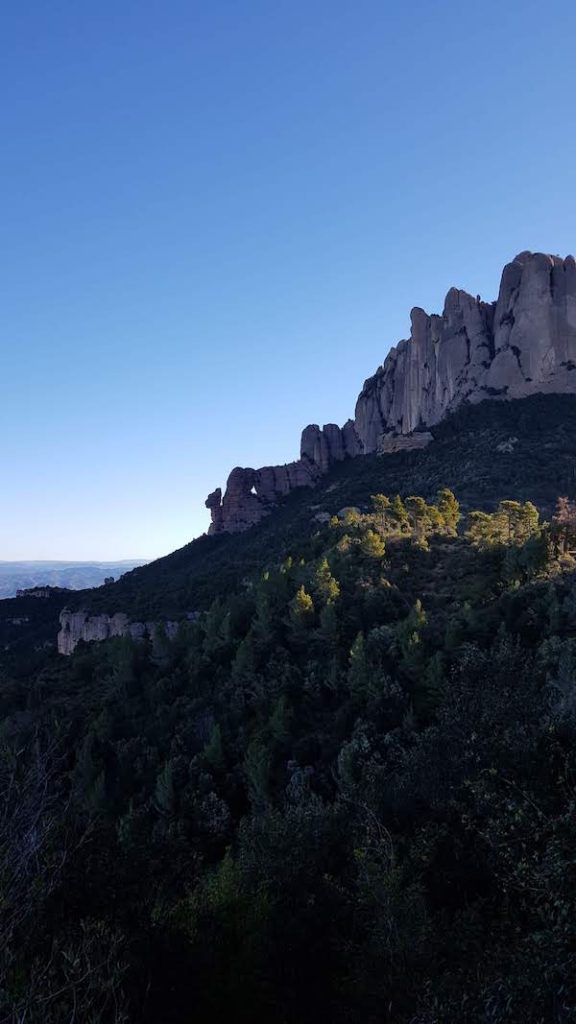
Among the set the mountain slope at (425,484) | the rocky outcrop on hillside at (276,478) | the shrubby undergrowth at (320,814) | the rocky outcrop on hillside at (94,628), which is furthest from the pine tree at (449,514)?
the rocky outcrop on hillside at (276,478)

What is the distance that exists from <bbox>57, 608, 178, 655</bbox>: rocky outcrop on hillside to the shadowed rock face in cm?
4109

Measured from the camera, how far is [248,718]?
28.7 metres

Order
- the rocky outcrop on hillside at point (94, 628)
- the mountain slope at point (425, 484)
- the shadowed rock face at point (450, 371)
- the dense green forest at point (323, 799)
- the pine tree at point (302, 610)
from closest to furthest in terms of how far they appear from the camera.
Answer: the dense green forest at point (323, 799) → the pine tree at point (302, 610) → the rocky outcrop on hillside at point (94, 628) → the mountain slope at point (425, 484) → the shadowed rock face at point (450, 371)

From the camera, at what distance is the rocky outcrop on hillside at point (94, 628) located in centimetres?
5144

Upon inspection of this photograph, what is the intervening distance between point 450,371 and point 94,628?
59.7m

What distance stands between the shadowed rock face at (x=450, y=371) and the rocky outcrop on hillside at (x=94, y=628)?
41088mm

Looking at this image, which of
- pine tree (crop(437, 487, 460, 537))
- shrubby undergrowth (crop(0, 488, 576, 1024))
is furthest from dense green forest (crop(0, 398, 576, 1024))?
pine tree (crop(437, 487, 460, 537))

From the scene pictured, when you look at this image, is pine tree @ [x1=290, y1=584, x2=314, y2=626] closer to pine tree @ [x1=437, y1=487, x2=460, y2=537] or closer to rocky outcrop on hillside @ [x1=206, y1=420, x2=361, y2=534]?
pine tree @ [x1=437, y1=487, x2=460, y2=537]

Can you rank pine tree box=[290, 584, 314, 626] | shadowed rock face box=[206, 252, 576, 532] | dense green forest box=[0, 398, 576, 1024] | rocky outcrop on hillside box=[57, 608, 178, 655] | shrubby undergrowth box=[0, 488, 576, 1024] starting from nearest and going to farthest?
shrubby undergrowth box=[0, 488, 576, 1024], dense green forest box=[0, 398, 576, 1024], pine tree box=[290, 584, 314, 626], rocky outcrop on hillside box=[57, 608, 178, 655], shadowed rock face box=[206, 252, 576, 532]

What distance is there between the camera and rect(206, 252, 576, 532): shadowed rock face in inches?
3221

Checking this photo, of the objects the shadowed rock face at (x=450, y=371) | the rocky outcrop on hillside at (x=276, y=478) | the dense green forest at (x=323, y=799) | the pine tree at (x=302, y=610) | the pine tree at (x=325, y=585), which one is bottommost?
the dense green forest at (x=323, y=799)

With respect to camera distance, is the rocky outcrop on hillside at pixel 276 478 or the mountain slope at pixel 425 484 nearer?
the mountain slope at pixel 425 484

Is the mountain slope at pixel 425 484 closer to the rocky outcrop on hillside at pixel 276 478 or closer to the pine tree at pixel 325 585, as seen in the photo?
the rocky outcrop on hillside at pixel 276 478

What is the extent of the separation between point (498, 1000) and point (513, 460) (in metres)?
62.1
